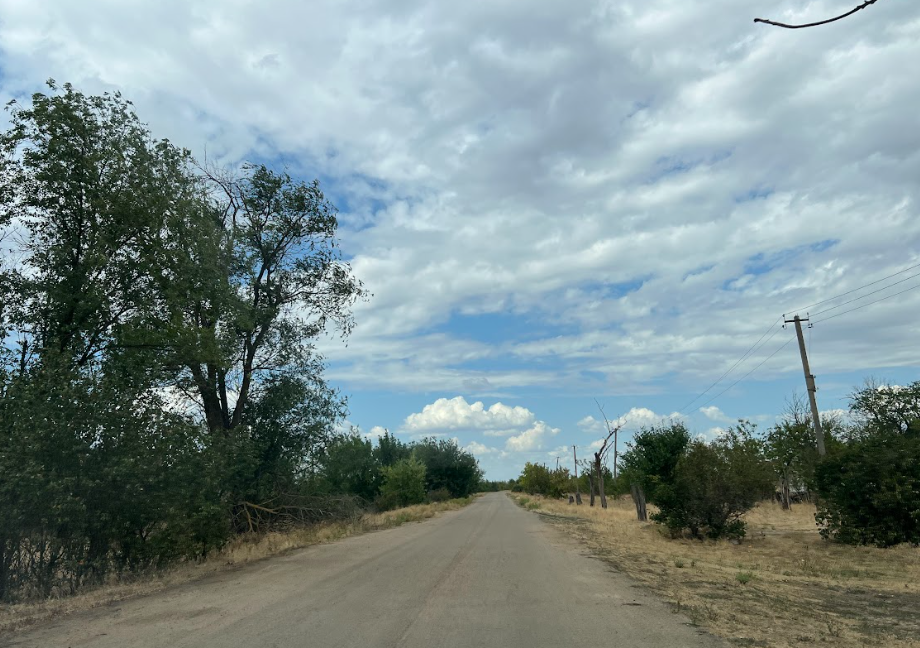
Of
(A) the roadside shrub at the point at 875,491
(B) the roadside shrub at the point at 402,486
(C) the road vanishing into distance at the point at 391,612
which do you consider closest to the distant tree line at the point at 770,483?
(A) the roadside shrub at the point at 875,491

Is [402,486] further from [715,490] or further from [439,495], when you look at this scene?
[715,490]

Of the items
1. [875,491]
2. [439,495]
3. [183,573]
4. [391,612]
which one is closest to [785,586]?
[391,612]

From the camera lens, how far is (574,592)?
1058 cm

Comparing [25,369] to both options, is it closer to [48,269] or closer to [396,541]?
[48,269]

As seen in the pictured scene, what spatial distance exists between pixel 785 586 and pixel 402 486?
51091 mm

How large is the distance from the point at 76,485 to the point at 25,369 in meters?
3.06

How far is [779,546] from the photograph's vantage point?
65.9 ft

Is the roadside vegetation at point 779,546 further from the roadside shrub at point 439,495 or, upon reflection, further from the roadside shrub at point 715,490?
the roadside shrub at point 439,495

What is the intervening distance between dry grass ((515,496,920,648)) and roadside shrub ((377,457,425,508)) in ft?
129

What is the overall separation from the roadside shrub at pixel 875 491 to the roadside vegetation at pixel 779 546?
3 centimetres

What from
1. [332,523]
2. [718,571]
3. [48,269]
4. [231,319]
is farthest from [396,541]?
[48,269]

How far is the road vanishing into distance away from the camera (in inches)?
287

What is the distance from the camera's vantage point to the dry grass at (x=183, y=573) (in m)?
9.74

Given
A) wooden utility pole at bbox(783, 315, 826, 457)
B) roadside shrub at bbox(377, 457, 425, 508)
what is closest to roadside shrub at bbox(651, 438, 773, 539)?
wooden utility pole at bbox(783, 315, 826, 457)
